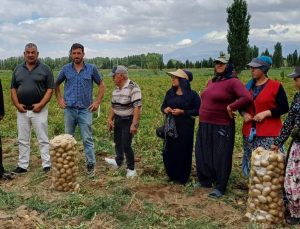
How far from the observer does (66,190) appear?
588cm

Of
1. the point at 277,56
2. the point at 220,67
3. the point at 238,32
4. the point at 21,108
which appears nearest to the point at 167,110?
the point at 220,67

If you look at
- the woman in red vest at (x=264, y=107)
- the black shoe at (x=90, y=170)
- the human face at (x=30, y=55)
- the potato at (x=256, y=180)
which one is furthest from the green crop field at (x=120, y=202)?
the human face at (x=30, y=55)

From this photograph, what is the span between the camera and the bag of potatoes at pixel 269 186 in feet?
15.2

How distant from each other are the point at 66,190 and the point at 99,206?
1.08 m

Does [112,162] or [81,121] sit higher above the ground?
[81,121]

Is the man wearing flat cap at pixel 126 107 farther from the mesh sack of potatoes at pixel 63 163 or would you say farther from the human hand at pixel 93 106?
the mesh sack of potatoes at pixel 63 163

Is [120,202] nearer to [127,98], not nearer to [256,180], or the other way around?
[256,180]

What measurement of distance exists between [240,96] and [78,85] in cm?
232

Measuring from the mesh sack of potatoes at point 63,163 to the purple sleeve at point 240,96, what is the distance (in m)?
2.16

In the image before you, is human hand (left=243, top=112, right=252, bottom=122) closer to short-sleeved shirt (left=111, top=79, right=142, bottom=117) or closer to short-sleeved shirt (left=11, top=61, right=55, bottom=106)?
short-sleeved shirt (left=111, top=79, right=142, bottom=117)

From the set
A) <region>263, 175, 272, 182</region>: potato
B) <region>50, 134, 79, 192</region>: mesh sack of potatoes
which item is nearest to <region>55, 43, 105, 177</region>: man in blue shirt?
<region>50, 134, 79, 192</region>: mesh sack of potatoes

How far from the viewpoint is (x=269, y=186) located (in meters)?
4.66

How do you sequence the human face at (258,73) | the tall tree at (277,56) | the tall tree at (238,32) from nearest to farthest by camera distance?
the human face at (258,73) → the tall tree at (238,32) → the tall tree at (277,56)

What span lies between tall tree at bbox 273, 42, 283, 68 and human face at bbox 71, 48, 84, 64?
6872 centimetres
